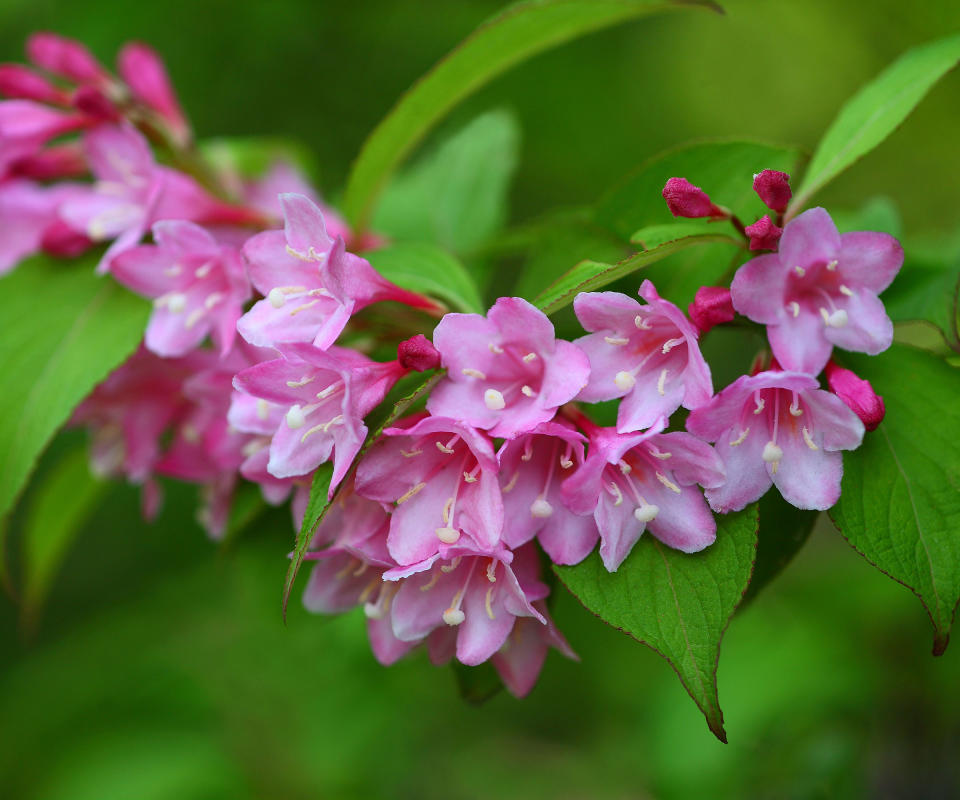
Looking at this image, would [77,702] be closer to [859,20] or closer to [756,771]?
[756,771]

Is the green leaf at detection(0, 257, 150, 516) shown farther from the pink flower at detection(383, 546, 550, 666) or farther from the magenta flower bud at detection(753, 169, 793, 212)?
the magenta flower bud at detection(753, 169, 793, 212)

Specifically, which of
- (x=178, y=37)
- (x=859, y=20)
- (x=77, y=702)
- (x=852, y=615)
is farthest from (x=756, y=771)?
(x=859, y=20)

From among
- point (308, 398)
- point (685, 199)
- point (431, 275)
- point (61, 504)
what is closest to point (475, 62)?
point (431, 275)

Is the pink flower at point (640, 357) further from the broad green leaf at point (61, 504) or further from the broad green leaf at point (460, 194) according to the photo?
the broad green leaf at point (61, 504)

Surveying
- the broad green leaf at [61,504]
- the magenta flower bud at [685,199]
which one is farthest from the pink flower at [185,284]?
the broad green leaf at [61,504]

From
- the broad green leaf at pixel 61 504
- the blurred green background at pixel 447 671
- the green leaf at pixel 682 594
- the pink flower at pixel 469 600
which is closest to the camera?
the green leaf at pixel 682 594

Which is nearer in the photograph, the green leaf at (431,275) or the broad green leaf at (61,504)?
the green leaf at (431,275)
